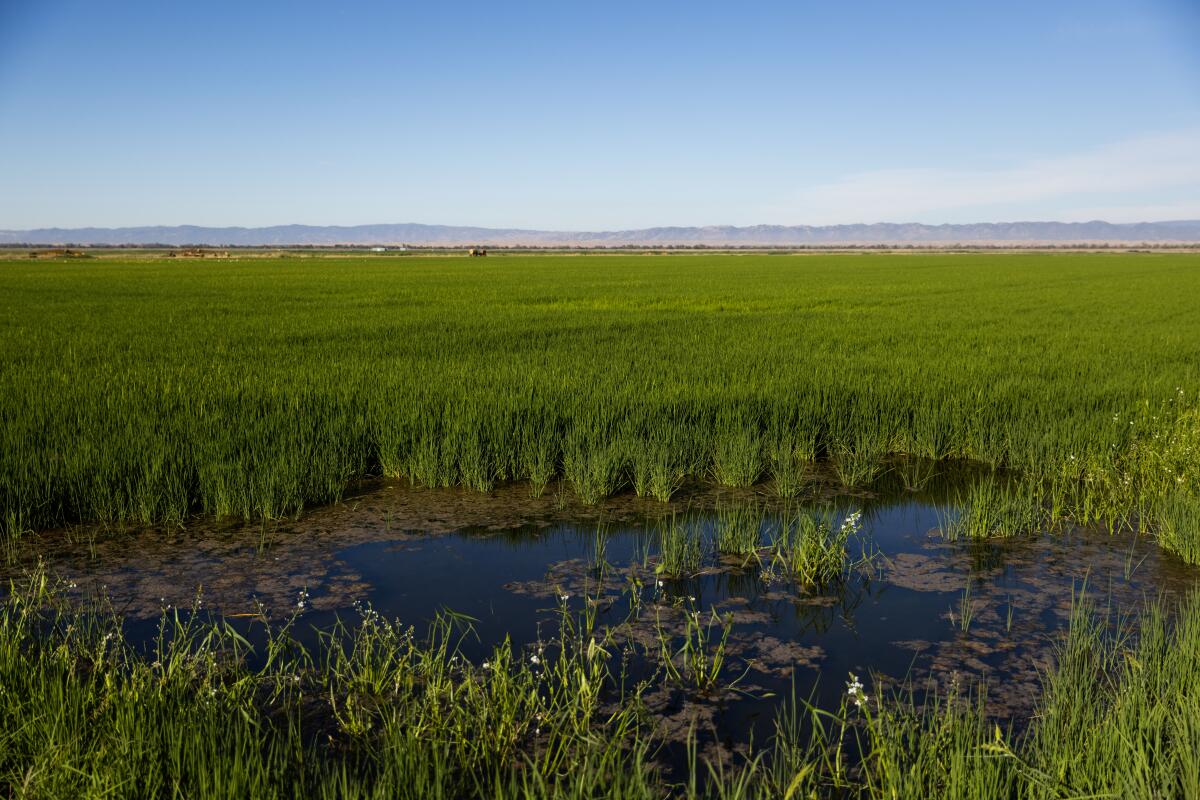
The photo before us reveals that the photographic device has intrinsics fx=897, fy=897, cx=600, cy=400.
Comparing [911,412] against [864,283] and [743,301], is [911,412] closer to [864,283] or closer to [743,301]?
[743,301]

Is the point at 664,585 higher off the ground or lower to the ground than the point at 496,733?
lower

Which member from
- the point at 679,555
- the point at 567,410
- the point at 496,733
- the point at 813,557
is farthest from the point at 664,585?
the point at 567,410

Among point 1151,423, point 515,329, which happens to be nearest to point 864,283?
point 515,329

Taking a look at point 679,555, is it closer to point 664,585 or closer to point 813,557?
point 664,585

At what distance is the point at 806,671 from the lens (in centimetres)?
412

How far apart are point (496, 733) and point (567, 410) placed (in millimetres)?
5304

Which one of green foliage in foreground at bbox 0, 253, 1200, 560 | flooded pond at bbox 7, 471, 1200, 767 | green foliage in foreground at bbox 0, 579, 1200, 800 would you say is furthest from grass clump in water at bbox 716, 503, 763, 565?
green foliage in foreground at bbox 0, 579, 1200, 800

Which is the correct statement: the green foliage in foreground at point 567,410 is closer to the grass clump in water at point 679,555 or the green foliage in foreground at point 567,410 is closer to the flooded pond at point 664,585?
the flooded pond at point 664,585

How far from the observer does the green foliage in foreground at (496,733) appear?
274cm

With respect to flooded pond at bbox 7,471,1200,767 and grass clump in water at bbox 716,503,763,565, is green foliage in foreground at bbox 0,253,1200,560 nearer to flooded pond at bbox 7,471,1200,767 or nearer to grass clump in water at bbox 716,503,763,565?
flooded pond at bbox 7,471,1200,767

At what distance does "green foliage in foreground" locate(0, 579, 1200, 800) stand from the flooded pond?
0.68ft

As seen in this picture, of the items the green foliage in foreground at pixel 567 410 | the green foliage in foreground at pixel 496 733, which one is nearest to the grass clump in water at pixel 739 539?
the green foliage in foreground at pixel 567 410

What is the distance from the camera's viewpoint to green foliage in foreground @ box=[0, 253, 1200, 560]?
6680mm

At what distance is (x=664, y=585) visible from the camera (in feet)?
17.0
